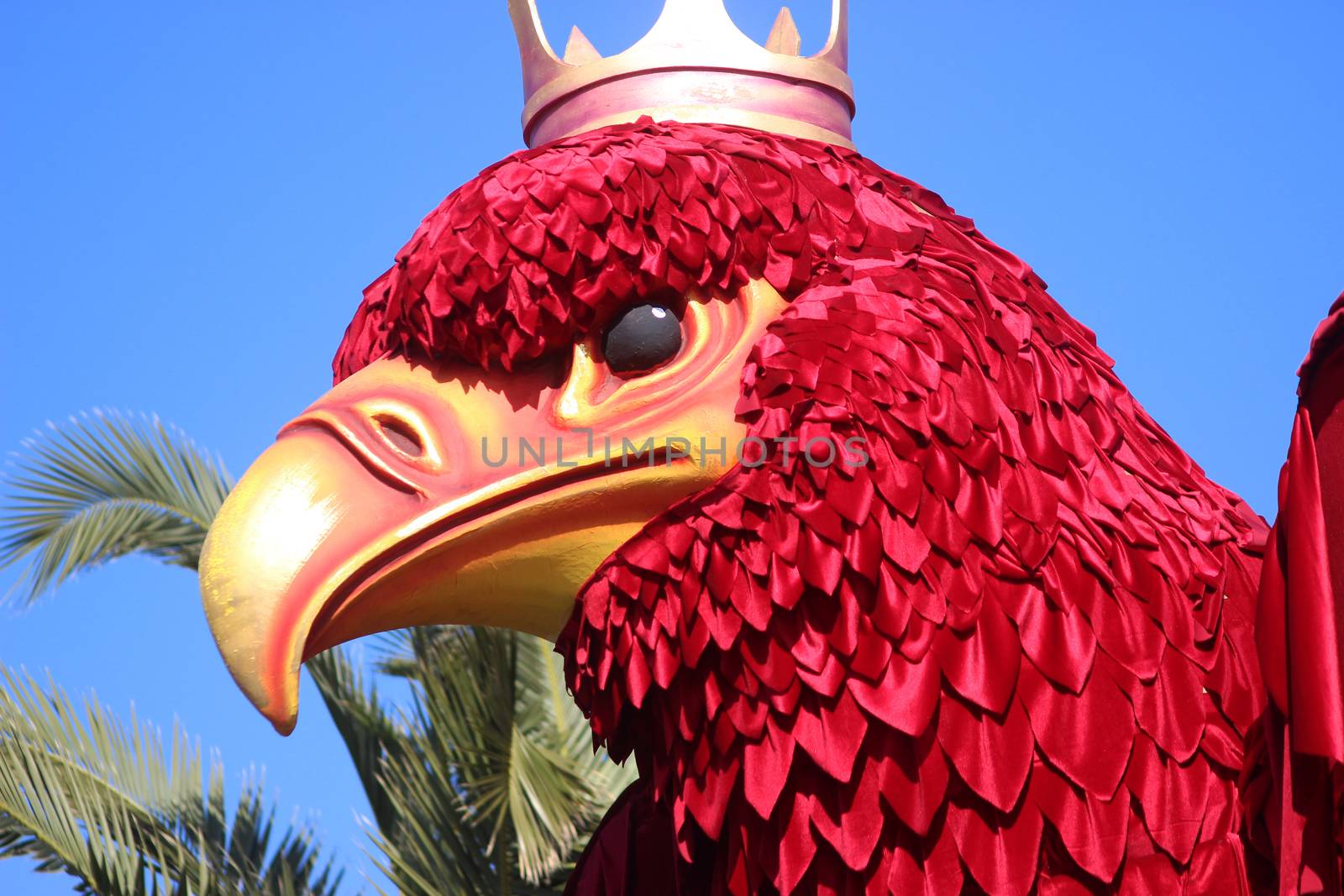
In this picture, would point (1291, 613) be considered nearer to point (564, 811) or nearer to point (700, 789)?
point (700, 789)

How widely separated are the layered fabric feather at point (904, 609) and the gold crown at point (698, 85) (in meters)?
0.23

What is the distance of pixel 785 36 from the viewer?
6.93 feet

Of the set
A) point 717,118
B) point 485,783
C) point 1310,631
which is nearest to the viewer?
point 1310,631

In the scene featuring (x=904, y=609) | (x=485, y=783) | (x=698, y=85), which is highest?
(x=698, y=85)

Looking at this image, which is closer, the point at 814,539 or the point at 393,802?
the point at 814,539

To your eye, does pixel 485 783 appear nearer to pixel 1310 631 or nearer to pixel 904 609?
pixel 904 609

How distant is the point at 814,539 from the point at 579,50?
854mm

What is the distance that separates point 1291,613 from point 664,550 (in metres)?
0.54

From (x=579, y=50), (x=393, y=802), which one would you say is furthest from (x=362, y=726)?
(x=579, y=50)

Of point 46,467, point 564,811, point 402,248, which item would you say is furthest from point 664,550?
point 46,467

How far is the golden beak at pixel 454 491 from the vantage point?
1.59 metres

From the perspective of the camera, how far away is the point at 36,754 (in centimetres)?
420

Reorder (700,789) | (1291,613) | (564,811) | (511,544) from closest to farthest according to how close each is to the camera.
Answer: (1291,613)
(700,789)
(511,544)
(564,811)

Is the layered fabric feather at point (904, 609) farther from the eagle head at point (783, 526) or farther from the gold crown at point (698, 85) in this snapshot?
the gold crown at point (698, 85)
